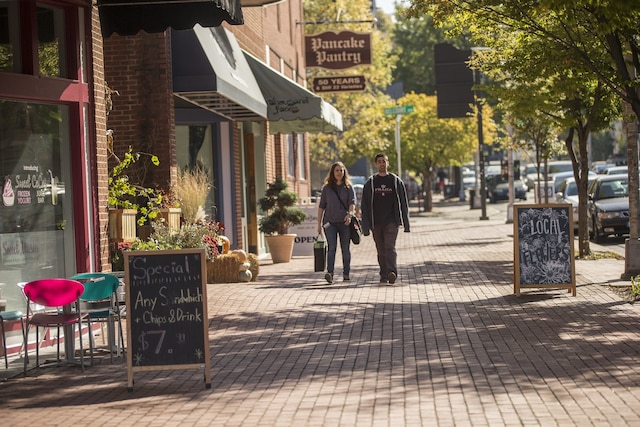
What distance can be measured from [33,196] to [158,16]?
2351mm

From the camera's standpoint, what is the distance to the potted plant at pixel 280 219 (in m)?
23.7

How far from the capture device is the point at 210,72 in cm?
1777

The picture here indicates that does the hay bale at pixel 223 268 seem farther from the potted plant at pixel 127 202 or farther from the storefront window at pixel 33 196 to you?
the storefront window at pixel 33 196

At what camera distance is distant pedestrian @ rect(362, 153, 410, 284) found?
1722cm

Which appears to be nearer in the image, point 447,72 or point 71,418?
point 71,418

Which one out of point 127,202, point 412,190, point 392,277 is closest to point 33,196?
point 127,202

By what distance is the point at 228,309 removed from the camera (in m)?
14.5

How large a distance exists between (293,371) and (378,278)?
9228mm

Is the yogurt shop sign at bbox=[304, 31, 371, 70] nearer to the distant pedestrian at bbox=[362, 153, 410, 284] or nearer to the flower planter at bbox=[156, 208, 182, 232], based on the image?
the distant pedestrian at bbox=[362, 153, 410, 284]

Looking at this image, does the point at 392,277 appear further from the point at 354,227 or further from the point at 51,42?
the point at 51,42

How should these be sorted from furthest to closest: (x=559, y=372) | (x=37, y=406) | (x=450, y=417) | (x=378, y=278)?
1. (x=378, y=278)
2. (x=559, y=372)
3. (x=37, y=406)
4. (x=450, y=417)

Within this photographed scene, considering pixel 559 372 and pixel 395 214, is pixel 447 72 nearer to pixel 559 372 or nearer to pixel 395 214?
pixel 395 214

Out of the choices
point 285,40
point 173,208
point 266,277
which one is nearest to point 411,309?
point 173,208

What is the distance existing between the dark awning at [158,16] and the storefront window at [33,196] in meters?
1.07
